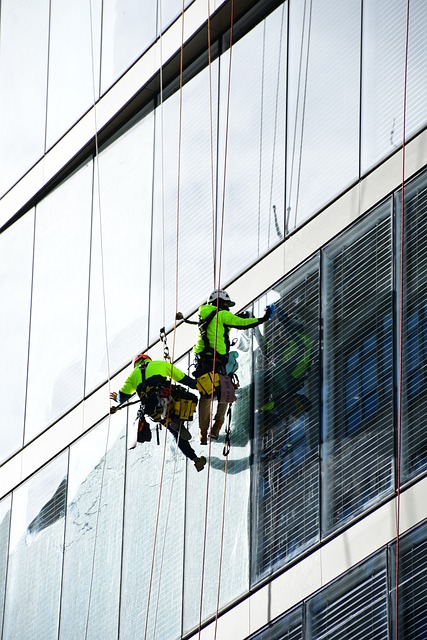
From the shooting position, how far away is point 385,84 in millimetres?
20078

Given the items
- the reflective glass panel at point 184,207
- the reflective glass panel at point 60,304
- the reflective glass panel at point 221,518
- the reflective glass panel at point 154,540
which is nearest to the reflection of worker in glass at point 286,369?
the reflective glass panel at point 221,518

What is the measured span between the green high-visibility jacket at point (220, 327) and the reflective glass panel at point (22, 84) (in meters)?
7.79

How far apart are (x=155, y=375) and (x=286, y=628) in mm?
3368

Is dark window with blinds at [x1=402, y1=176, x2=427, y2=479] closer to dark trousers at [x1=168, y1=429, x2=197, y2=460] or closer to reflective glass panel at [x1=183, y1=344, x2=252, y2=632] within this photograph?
reflective glass panel at [x1=183, y1=344, x2=252, y2=632]

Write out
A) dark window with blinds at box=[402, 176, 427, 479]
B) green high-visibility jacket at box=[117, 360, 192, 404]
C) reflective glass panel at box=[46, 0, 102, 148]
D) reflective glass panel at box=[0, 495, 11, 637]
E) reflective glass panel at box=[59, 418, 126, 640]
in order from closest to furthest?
dark window with blinds at box=[402, 176, 427, 479] → green high-visibility jacket at box=[117, 360, 192, 404] → reflective glass panel at box=[59, 418, 126, 640] → reflective glass panel at box=[0, 495, 11, 637] → reflective glass panel at box=[46, 0, 102, 148]

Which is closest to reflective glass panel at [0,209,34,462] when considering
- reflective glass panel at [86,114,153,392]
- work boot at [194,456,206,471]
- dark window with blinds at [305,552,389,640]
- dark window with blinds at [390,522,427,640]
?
reflective glass panel at [86,114,153,392]

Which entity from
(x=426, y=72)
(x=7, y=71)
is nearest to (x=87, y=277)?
(x=7, y=71)

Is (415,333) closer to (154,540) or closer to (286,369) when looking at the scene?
(286,369)

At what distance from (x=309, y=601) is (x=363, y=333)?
2.88 metres

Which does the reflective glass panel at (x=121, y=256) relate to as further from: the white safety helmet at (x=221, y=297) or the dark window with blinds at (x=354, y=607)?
the dark window with blinds at (x=354, y=607)

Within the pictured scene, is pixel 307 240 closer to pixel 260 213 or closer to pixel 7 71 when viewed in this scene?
pixel 260 213

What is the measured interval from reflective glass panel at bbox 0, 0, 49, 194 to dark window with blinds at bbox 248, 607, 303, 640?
33.5ft

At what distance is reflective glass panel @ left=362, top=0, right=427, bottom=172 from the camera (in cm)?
1975

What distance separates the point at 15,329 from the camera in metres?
27.0
